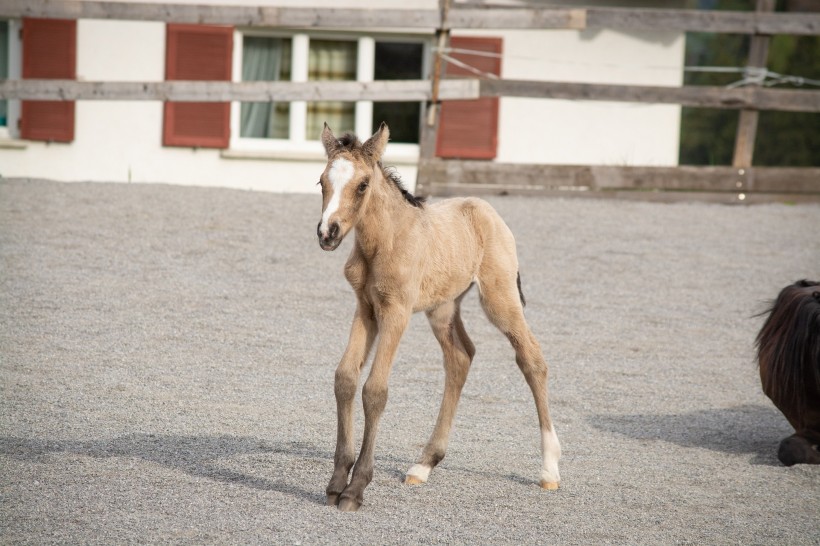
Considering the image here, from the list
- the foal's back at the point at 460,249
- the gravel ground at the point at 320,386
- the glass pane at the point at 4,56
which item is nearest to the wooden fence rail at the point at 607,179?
the gravel ground at the point at 320,386

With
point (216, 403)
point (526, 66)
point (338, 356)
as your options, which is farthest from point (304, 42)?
point (216, 403)

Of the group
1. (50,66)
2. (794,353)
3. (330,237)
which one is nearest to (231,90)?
(50,66)

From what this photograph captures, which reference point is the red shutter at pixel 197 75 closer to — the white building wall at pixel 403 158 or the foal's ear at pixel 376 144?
the white building wall at pixel 403 158

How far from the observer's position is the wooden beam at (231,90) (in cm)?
1251

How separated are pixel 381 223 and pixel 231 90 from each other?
27.9 feet

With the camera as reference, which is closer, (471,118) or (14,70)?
(14,70)

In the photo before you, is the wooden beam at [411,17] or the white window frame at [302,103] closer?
the wooden beam at [411,17]

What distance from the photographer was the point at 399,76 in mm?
17766

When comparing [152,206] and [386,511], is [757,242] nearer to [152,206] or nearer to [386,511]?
[152,206]

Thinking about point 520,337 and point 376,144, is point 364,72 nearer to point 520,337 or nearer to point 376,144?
point 520,337

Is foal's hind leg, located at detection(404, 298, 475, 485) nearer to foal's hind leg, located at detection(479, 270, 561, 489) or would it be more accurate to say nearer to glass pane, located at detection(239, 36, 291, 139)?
foal's hind leg, located at detection(479, 270, 561, 489)

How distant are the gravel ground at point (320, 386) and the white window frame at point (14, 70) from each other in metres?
3.69

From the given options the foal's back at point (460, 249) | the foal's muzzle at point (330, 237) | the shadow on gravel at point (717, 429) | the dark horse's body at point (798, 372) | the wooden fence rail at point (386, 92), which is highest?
the wooden fence rail at point (386, 92)

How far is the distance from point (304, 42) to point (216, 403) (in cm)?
1144
